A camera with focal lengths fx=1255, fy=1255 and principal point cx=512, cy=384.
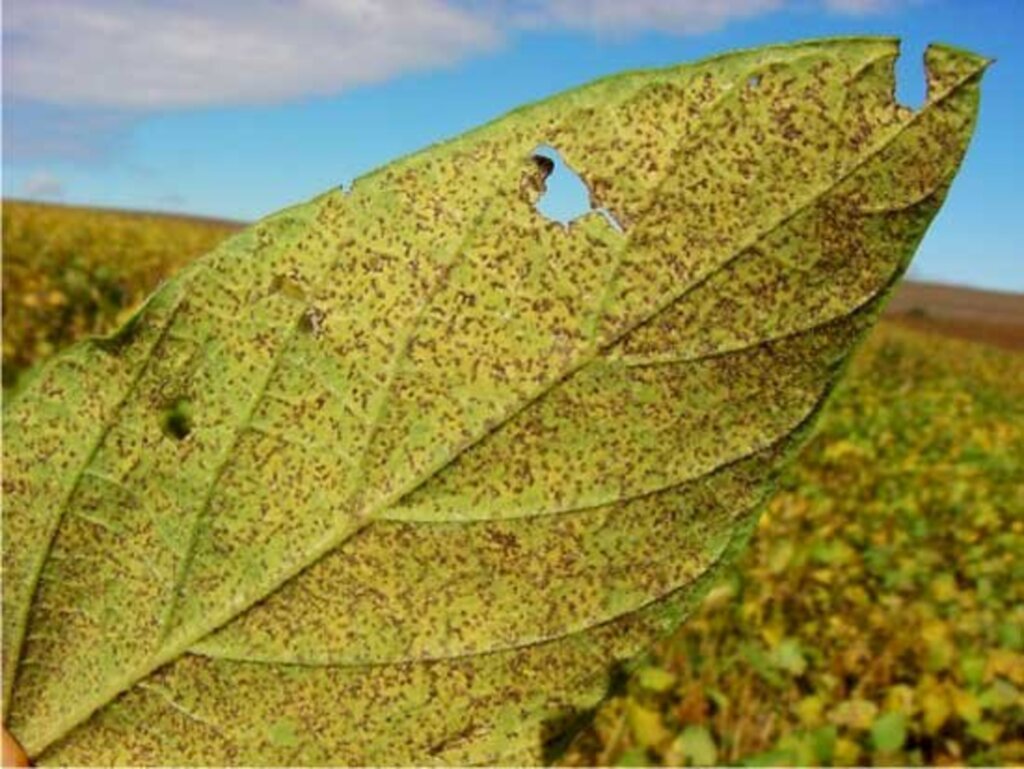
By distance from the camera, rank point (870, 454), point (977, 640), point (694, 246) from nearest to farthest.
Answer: point (694, 246) < point (977, 640) < point (870, 454)

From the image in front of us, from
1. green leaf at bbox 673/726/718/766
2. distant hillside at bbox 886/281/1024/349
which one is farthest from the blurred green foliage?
distant hillside at bbox 886/281/1024/349

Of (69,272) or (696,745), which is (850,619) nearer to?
(696,745)

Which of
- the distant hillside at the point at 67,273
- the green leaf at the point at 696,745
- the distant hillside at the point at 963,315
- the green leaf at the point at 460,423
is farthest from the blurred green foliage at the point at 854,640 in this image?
the distant hillside at the point at 963,315

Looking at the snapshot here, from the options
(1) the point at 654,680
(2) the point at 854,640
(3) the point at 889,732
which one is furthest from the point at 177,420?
(2) the point at 854,640

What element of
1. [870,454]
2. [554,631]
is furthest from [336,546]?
[870,454]

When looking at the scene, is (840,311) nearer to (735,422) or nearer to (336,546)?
(735,422)

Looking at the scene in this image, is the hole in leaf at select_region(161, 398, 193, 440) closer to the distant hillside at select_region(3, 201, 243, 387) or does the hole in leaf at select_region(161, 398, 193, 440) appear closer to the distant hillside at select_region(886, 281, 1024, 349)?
the distant hillside at select_region(3, 201, 243, 387)
